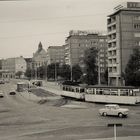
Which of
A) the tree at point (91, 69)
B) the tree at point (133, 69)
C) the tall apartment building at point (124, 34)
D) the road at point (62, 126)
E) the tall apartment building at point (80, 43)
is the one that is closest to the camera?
the road at point (62, 126)

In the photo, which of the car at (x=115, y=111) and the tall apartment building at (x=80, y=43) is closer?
the car at (x=115, y=111)

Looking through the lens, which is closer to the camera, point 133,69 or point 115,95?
point 115,95

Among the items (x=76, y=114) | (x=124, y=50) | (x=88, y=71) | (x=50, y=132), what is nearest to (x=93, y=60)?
(x=88, y=71)

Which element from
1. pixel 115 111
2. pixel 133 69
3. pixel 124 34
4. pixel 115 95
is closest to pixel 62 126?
pixel 115 111

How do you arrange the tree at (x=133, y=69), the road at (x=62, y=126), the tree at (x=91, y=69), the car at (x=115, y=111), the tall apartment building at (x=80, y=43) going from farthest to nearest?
the tall apartment building at (x=80, y=43)
the tree at (x=91, y=69)
the tree at (x=133, y=69)
the car at (x=115, y=111)
the road at (x=62, y=126)

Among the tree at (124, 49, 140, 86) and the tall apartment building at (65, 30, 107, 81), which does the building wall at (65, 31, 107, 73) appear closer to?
the tall apartment building at (65, 30, 107, 81)

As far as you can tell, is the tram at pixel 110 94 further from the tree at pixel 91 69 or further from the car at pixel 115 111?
the tree at pixel 91 69

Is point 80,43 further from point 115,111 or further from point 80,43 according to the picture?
point 115,111

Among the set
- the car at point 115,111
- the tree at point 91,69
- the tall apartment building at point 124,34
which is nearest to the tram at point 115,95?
the car at point 115,111

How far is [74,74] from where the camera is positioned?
380 feet

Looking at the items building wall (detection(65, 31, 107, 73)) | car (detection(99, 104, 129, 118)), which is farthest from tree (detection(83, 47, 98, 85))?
car (detection(99, 104, 129, 118))

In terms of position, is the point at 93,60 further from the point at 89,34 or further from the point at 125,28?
the point at 89,34

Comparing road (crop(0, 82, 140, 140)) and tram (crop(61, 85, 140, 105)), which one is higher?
tram (crop(61, 85, 140, 105))

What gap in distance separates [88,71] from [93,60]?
365 cm
